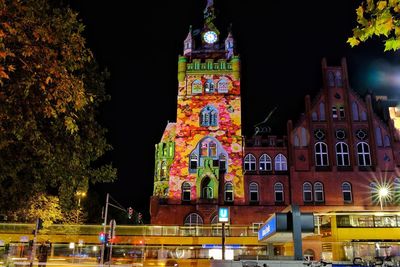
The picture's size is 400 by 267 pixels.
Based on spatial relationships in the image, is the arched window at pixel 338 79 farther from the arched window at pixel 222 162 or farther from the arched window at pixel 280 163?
the arched window at pixel 222 162

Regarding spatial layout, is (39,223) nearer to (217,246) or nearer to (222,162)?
(217,246)

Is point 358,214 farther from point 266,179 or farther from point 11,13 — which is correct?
point 11,13

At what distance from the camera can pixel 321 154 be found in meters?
52.0

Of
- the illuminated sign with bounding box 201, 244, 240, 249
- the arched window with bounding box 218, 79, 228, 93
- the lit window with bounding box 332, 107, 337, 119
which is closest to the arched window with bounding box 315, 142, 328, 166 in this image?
the lit window with bounding box 332, 107, 337, 119

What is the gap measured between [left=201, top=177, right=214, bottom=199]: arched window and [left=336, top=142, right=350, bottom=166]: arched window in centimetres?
1628

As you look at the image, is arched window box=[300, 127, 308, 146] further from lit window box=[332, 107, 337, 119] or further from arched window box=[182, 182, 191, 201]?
arched window box=[182, 182, 191, 201]

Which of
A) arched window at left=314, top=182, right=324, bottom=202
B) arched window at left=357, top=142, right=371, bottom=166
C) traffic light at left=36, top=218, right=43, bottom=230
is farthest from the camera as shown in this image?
arched window at left=357, top=142, right=371, bottom=166

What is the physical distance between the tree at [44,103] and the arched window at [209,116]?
1645 inches

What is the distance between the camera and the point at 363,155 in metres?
51.6

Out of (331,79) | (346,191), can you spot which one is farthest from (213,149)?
(331,79)

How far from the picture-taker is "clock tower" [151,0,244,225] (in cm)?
5175

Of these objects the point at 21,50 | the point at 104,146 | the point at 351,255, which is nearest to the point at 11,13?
the point at 21,50

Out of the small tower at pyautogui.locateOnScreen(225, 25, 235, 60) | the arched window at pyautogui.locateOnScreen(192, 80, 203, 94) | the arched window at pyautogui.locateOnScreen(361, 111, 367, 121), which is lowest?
the arched window at pyautogui.locateOnScreen(361, 111, 367, 121)

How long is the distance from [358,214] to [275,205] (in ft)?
37.1
